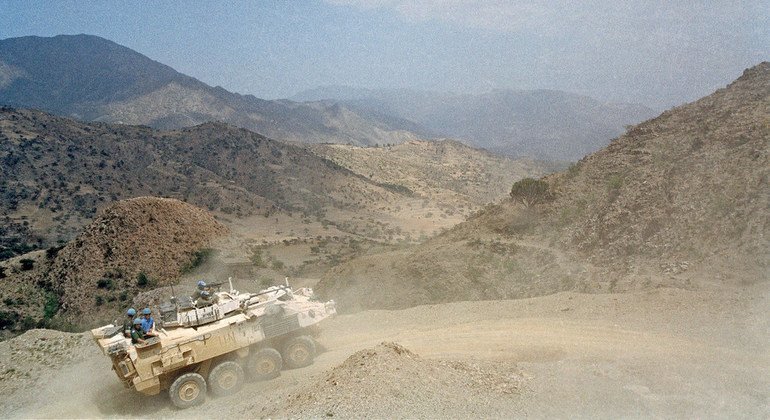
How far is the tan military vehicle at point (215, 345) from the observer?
11695 millimetres

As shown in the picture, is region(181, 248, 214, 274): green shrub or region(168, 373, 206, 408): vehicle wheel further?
region(181, 248, 214, 274): green shrub

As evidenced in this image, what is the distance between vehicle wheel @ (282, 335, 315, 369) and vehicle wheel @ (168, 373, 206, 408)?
216 cm

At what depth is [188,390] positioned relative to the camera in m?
11.9

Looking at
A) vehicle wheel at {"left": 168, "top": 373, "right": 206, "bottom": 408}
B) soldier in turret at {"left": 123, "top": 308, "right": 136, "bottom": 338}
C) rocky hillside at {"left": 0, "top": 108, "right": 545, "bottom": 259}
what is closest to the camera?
vehicle wheel at {"left": 168, "top": 373, "right": 206, "bottom": 408}

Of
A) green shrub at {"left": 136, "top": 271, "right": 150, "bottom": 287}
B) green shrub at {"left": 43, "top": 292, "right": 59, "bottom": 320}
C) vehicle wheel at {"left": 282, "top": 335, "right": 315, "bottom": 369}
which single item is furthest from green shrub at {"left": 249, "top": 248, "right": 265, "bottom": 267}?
vehicle wheel at {"left": 282, "top": 335, "right": 315, "bottom": 369}

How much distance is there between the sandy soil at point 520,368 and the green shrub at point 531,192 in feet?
31.4

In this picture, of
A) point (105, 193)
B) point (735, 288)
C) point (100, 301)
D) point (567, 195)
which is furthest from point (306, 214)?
point (735, 288)

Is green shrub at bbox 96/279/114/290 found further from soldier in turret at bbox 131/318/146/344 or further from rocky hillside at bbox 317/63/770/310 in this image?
soldier in turret at bbox 131/318/146/344

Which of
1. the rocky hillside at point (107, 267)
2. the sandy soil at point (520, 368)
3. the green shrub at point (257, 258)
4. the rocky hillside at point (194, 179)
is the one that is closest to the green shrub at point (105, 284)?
the rocky hillside at point (107, 267)

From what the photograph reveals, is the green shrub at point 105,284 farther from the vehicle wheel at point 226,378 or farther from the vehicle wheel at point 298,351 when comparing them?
the vehicle wheel at point 298,351

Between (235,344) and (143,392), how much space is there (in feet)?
7.58

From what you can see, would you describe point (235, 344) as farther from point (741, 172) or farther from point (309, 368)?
point (741, 172)

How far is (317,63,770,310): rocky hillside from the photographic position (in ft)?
51.6

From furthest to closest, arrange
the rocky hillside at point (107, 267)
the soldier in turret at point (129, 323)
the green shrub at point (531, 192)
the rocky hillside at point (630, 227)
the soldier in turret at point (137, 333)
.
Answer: the rocky hillside at point (107, 267)
the green shrub at point (531, 192)
the rocky hillside at point (630, 227)
the soldier in turret at point (129, 323)
the soldier in turret at point (137, 333)
